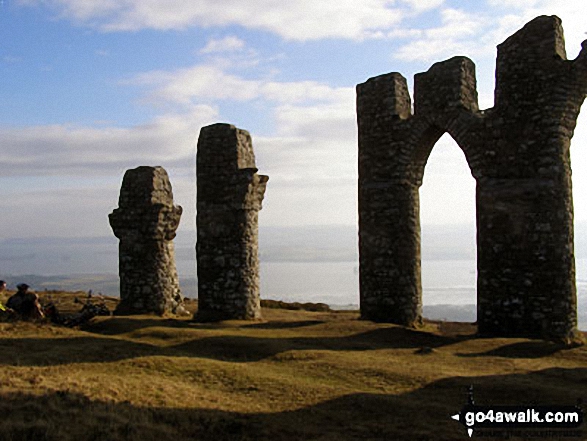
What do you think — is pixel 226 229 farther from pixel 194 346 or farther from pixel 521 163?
pixel 521 163

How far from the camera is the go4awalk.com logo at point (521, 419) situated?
31.8 ft

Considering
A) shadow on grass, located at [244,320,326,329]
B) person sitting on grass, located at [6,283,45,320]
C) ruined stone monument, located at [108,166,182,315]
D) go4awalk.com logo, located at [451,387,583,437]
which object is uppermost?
ruined stone monument, located at [108,166,182,315]

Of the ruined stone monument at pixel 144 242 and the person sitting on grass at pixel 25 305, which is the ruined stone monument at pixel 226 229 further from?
the person sitting on grass at pixel 25 305

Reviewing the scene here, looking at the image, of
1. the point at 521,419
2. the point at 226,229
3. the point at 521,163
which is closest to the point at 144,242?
the point at 226,229

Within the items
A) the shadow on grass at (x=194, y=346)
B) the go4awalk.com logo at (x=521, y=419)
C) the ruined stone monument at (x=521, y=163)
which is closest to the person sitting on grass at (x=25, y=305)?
the shadow on grass at (x=194, y=346)

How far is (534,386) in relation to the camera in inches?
472

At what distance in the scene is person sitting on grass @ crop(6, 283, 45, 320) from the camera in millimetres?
18766

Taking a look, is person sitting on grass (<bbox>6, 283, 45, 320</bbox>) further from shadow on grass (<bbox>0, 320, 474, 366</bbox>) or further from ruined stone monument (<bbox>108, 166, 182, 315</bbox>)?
ruined stone monument (<bbox>108, 166, 182, 315</bbox>)

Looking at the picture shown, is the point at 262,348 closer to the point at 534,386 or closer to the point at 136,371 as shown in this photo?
the point at 136,371

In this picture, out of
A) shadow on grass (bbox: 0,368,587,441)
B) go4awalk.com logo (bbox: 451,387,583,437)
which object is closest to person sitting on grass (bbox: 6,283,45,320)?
shadow on grass (bbox: 0,368,587,441)

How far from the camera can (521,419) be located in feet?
33.2

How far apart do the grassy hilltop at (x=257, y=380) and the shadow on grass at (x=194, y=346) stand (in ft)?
0.11

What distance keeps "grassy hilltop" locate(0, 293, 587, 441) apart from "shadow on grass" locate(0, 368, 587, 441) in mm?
21

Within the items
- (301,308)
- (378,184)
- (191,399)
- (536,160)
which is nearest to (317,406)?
(191,399)
